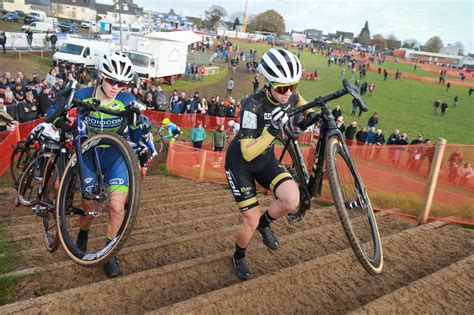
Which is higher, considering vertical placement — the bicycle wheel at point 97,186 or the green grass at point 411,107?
the bicycle wheel at point 97,186

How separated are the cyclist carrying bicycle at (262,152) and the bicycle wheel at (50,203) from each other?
2.42 metres

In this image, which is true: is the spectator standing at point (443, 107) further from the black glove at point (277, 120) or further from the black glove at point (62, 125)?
the black glove at point (62, 125)

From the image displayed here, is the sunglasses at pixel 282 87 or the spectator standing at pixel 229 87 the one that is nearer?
the sunglasses at pixel 282 87

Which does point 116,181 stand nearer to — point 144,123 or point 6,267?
point 144,123

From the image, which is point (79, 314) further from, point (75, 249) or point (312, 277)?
point (312, 277)

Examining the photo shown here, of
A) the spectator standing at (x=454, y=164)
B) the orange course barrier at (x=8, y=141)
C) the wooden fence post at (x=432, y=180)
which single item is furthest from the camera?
the orange course barrier at (x=8, y=141)

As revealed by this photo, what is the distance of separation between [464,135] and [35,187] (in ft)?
91.8

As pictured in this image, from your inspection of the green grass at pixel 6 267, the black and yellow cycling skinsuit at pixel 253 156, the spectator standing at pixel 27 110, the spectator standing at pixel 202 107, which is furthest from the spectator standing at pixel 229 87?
the black and yellow cycling skinsuit at pixel 253 156

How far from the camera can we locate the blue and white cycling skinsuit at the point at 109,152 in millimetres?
4246

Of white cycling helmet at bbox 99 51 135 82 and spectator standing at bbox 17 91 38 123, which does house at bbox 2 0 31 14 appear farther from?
white cycling helmet at bbox 99 51 135 82

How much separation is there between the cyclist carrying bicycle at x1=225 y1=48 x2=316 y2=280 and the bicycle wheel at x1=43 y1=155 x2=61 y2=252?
2.42 m

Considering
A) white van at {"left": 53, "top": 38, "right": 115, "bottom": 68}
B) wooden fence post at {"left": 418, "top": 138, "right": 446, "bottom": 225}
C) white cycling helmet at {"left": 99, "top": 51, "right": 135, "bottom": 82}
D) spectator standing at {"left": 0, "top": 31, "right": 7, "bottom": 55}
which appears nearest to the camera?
white cycling helmet at {"left": 99, "top": 51, "right": 135, "bottom": 82}

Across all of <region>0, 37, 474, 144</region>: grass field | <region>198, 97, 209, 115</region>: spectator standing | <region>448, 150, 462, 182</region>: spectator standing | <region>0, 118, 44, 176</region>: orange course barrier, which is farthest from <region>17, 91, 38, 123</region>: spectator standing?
<region>0, 37, 474, 144</region>: grass field

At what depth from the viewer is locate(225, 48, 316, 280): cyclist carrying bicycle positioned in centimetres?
424
